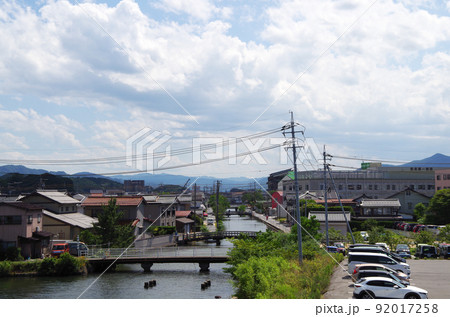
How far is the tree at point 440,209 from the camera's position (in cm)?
5444

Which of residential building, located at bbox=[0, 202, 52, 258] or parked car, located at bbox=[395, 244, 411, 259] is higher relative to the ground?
residential building, located at bbox=[0, 202, 52, 258]

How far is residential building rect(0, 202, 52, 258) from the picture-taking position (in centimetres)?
3606

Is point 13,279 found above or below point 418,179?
below

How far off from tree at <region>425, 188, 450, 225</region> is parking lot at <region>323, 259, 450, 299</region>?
26.3m

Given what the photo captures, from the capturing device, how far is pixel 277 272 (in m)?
20.1

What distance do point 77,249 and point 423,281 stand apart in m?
27.8

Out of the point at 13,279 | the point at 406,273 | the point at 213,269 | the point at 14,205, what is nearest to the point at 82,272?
the point at 13,279

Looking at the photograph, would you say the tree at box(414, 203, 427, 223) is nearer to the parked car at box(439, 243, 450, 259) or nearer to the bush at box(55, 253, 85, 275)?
the parked car at box(439, 243, 450, 259)

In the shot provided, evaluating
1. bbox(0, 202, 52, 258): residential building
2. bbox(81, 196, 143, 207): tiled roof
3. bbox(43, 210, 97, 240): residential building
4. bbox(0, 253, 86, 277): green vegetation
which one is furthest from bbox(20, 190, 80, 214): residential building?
bbox(0, 253, 86, 277): green vegetation

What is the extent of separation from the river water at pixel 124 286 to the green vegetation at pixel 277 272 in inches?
132

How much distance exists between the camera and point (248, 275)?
19906 mm

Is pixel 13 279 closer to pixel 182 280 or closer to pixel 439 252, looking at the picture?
pixel 182 280

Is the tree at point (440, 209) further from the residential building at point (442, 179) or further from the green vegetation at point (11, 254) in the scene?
the green vegetation at point (11, 254)
